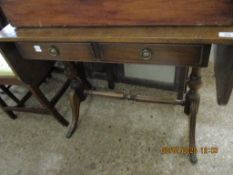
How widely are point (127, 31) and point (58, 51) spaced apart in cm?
37

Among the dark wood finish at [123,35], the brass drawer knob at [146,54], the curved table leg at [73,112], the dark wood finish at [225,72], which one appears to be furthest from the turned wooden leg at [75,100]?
the dark wood finish at [225,72]

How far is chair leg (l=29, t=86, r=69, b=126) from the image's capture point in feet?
4.34

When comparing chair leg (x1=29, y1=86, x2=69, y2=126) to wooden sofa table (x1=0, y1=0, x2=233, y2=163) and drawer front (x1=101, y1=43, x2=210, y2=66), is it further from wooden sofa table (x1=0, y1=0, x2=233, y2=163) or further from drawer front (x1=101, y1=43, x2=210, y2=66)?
drawer front (x1=101, y1=43, x2=210, y2=66)

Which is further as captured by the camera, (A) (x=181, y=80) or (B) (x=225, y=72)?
(A) (x=181, y=80)

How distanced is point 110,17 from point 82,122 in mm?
971

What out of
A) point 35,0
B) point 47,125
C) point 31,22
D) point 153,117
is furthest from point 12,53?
point 153,117

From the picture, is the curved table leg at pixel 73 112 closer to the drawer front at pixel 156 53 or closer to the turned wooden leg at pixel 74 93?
the turned wooden leg at pixel 74 93

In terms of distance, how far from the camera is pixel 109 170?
1307 millimetres

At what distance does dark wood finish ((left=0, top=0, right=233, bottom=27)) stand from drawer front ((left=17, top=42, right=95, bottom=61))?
9cm

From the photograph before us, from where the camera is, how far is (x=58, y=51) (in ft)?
3.27

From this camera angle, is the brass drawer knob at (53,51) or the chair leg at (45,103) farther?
the chair leg at (45,103)

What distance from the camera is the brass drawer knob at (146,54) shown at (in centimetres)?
86
